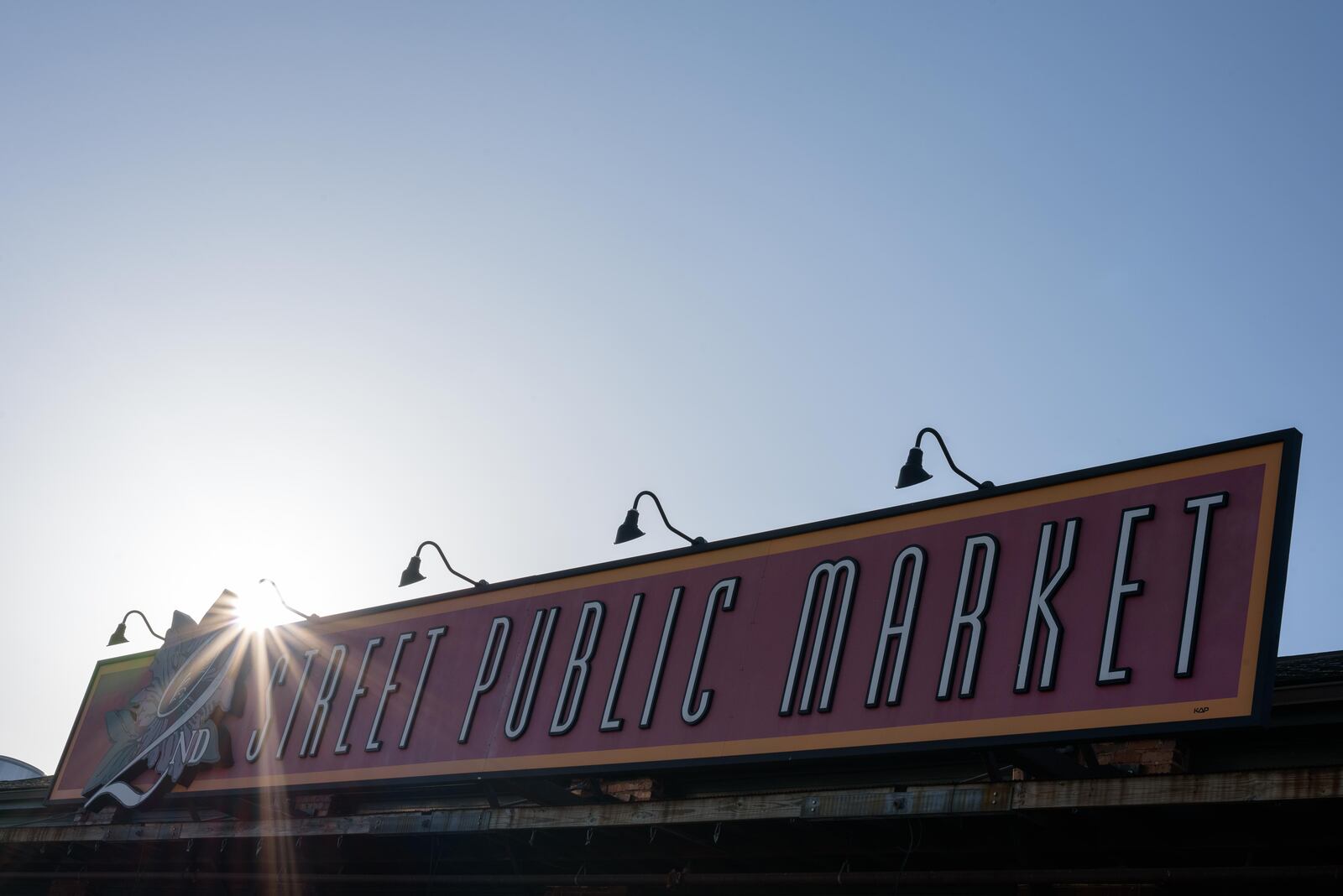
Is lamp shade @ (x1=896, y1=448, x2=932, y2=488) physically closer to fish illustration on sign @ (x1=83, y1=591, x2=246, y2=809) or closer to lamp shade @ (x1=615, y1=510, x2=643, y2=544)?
lamp shade @ (x1=615, y1=510, x2=643, y2=544)

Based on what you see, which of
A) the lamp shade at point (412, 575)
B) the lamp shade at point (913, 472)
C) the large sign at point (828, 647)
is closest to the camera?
the large sign at point (828, 647)

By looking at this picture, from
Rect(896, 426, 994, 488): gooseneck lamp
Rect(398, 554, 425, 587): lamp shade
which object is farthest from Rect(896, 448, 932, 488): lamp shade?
Rect(398, 554, 425, 587): lamp shade

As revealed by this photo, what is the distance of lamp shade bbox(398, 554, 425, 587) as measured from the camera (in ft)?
48.0

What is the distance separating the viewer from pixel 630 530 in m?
12.2

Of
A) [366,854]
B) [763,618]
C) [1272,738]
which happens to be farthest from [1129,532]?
[366,854]

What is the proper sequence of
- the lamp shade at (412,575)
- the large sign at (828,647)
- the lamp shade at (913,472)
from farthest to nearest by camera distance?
the lamp shade at (412,575), the lamp shade at (913,472), the large sign at (828,647)

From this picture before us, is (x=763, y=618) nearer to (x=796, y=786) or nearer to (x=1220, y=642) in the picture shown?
(x=796, y=786)

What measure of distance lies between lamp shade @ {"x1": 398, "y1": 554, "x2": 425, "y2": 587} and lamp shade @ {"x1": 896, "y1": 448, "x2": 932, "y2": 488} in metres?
6.70

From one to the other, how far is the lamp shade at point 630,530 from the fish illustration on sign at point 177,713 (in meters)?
5.92

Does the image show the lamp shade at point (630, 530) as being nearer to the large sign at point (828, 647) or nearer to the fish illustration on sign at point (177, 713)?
the large sign at point (828, 647)

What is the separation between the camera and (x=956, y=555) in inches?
367

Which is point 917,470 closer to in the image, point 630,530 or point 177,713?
point 630,530

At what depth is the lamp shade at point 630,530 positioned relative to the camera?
→ 477 inches

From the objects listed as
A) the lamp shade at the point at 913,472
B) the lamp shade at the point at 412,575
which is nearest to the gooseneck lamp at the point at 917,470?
the lamp shade at the point at 913,472
